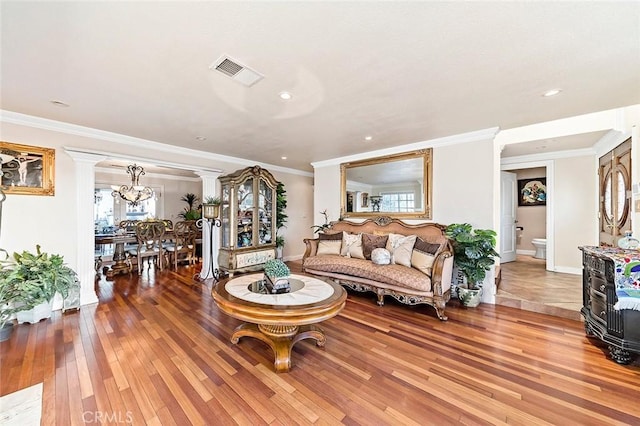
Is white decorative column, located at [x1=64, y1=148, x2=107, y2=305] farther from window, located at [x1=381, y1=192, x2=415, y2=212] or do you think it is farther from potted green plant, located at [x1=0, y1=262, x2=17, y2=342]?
window, located at [x1=381, y1=192, x2=415, y2=212]

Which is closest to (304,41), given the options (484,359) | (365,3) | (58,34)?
(365,3)

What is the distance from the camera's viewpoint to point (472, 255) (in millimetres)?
3238

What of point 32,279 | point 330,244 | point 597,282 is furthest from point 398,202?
point 32,279

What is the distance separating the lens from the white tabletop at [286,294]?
209 centimetres

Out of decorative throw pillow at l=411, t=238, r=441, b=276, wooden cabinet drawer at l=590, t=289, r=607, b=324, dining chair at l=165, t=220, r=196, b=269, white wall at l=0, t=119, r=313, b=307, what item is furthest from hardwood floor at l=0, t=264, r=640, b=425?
dining chair at l=165, t=220, r=196, b=269

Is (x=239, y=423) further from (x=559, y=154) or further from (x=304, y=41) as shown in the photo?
(x=559, y=154)

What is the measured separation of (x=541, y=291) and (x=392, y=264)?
215 centimetres

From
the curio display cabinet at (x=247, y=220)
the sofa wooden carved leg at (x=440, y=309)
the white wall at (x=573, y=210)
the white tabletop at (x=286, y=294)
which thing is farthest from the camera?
the curio display cabinet at (x=247, y=220)

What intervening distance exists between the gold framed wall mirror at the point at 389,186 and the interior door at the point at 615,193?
2.34 m

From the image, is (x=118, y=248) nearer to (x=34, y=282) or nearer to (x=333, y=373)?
(x=34, y=282)

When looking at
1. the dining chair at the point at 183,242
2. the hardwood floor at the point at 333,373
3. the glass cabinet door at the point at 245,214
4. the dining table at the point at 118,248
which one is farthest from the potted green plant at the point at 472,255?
the dining table at the point at 118,248

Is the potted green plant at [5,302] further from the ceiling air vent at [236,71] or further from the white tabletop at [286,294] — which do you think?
the ceiling air vent at [236,71]

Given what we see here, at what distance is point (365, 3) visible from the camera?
1354 millimetres

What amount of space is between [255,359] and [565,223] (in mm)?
5808
